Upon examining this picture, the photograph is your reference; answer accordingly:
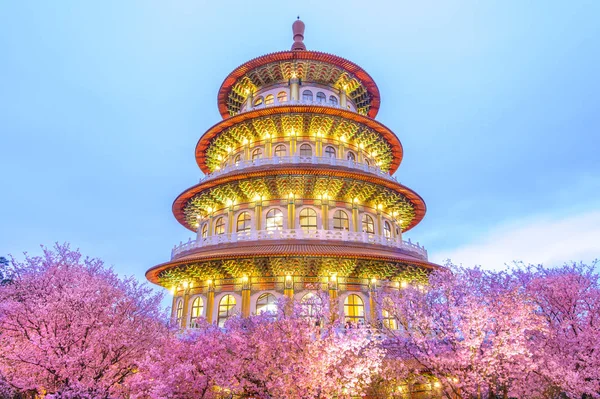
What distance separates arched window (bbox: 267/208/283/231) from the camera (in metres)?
29.7

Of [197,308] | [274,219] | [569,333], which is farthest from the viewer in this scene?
[274,219]

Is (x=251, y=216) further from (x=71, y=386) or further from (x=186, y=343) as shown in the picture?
(x=71, y=386)

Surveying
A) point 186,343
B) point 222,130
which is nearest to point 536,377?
point 186,343

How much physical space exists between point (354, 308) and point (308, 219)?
22.7ft

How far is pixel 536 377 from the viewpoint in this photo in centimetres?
1892

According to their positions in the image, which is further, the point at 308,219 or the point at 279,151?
the point at 279,151

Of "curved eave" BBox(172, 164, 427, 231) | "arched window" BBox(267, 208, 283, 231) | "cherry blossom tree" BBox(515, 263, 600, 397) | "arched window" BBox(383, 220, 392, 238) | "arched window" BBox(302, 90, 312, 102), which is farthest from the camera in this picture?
"arched window" BBox(302, 90, 312, 102)

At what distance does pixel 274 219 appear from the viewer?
3003cm

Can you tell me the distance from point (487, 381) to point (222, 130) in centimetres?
2672

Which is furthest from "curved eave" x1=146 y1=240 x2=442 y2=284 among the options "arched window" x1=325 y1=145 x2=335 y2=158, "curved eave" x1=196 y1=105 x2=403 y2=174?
"curved eave" x1=196 y1=105 x2=403 y2=174

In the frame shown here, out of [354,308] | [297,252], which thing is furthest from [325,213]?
[354,308]

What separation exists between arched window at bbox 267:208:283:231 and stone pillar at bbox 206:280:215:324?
559cm

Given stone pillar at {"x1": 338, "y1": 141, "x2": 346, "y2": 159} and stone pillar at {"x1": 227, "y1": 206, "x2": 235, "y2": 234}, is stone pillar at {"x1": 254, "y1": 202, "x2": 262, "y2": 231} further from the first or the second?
stone pillar at {"x1": 338, "y1": 141, "x2": 346, "y2": 159}

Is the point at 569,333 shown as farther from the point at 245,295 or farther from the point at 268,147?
the point at 268,147
